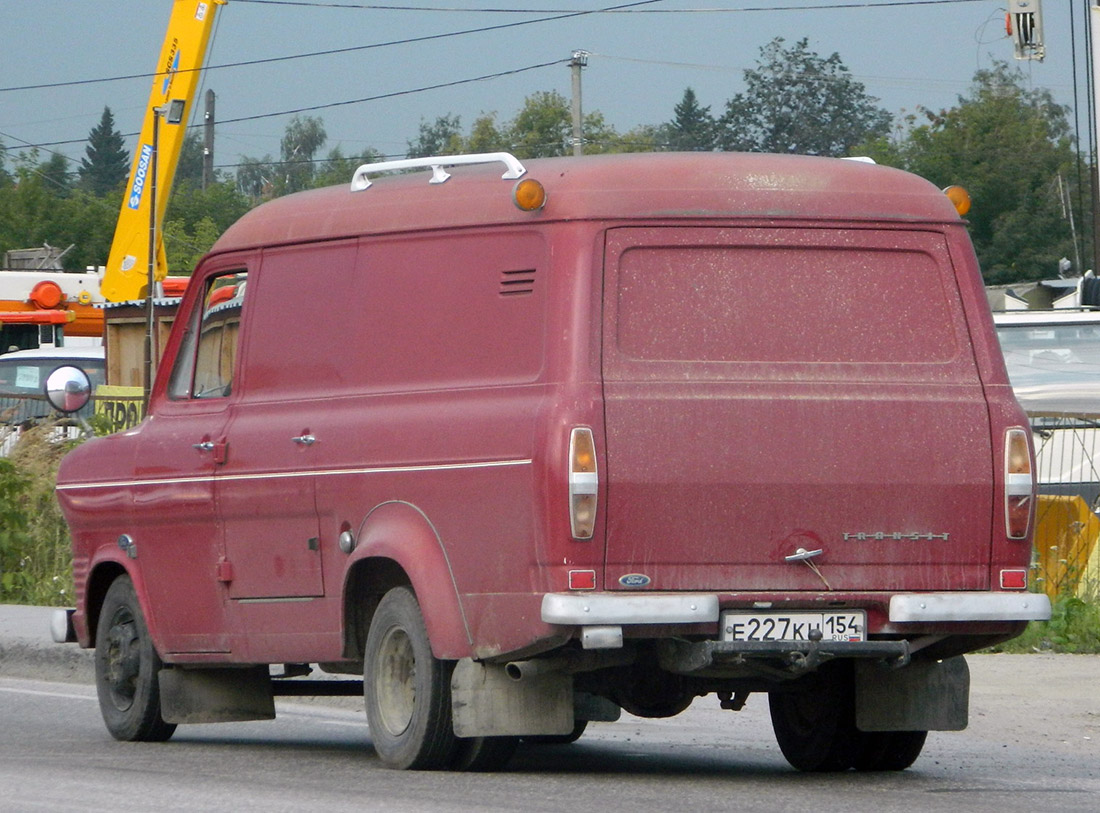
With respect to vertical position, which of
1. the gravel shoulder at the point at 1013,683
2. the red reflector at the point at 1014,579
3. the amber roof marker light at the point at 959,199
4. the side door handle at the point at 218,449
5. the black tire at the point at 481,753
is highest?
the amber roof marker light at the point at 959,199

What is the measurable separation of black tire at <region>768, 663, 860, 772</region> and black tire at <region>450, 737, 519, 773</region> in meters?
1.23

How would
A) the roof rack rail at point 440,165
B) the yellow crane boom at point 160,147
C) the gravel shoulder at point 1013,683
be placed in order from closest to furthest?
the roof rack rail at point 440,165 → the gravel shoulder at point 1013,683 → the yellow crane boom at point 160,147

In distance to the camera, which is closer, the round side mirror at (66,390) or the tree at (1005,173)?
the round side mirror at (66,390)

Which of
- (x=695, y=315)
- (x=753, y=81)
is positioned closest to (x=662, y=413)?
(x=695, y=315)

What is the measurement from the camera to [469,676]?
24.0ft

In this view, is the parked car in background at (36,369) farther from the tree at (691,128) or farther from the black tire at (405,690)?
the tree at (691,128)

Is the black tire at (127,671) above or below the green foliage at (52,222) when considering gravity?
below

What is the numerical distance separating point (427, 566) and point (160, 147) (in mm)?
25826

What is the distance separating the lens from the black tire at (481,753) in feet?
25.0

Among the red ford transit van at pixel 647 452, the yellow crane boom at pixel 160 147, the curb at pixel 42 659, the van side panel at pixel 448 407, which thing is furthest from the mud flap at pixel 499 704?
the yellow crane boom at pixel 160 147

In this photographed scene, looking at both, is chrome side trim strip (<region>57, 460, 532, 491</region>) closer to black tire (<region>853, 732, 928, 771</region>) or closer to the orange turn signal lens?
the orange turn signal lens

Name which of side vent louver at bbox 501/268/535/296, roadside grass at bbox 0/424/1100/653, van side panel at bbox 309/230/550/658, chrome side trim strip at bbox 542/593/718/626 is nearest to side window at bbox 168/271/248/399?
van side panel at bbox 309/230/550/658

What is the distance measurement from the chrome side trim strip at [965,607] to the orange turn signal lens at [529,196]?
1840 millimetres

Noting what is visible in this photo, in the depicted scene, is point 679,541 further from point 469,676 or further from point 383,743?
point 383,743
